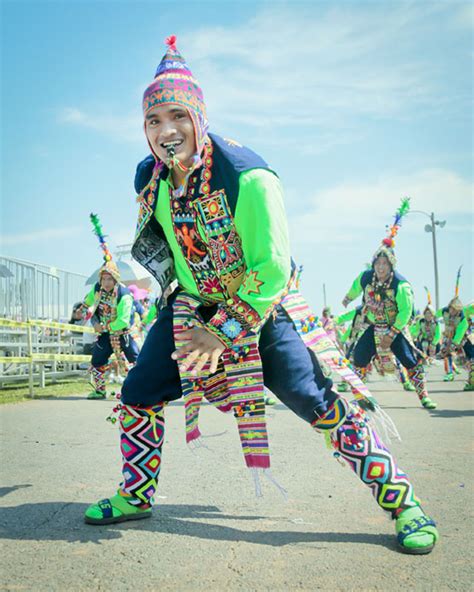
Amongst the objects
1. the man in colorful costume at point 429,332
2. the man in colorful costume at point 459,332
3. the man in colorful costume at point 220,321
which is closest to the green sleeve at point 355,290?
the man in colorful costume at point 459,332

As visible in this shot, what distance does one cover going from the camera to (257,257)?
2.60 metres

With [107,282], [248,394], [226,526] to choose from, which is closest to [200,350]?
[248,394]

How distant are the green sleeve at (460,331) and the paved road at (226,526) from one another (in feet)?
25.2

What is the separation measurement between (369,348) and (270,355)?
6364 mm

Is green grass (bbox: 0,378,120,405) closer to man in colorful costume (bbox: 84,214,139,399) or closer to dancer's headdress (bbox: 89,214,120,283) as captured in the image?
man in colorful costume (bbox: 84,214,139,399)

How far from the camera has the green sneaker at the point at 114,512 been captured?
286 cm

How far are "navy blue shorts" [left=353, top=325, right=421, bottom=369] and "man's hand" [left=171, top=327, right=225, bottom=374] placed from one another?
6.55m

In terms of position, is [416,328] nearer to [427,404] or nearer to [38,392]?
[427,404]

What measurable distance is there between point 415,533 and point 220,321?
1.24m

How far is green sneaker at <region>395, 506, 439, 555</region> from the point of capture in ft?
8.14

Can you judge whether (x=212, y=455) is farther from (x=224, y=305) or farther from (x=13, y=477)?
(x=224, y=305)

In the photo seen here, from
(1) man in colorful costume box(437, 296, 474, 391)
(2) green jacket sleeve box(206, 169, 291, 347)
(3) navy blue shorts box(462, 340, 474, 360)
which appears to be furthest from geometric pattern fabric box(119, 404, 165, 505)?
(3) navy blue shorts box(462, 340, 474, 360)

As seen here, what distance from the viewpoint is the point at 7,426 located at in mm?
6168

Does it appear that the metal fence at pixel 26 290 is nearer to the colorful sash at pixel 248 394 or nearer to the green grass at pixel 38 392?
the green grass at pixel 38 392
